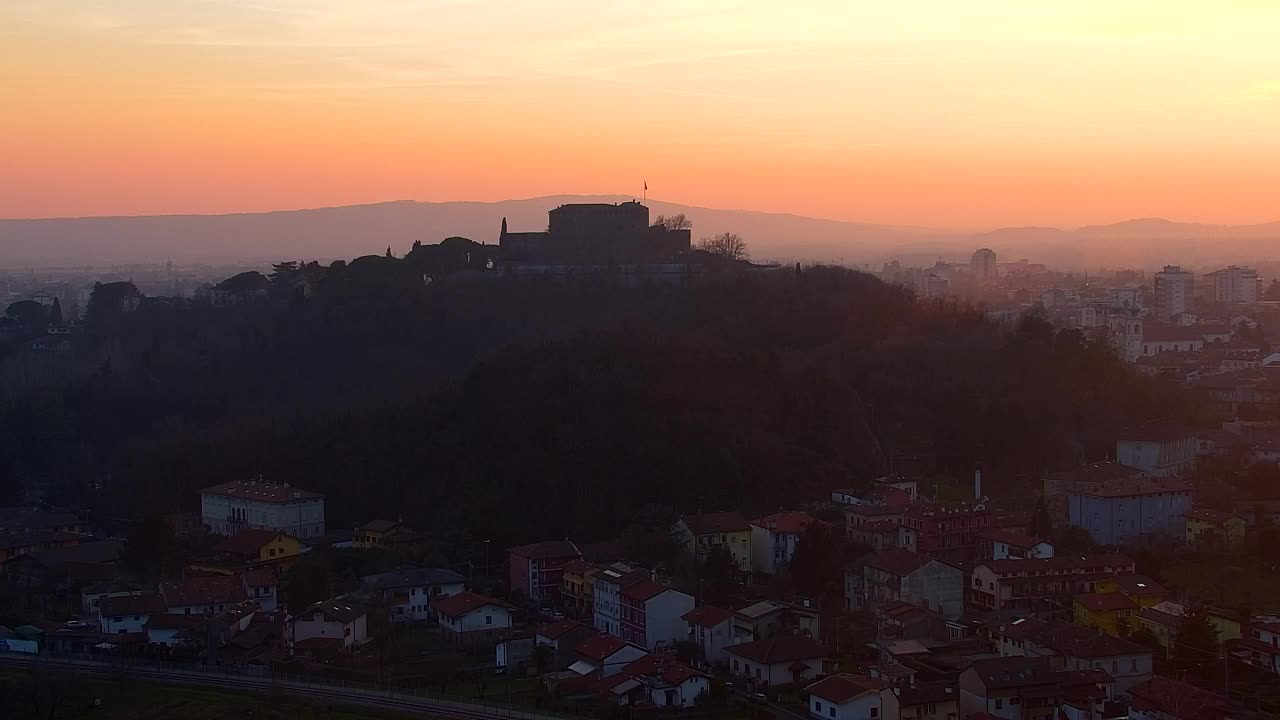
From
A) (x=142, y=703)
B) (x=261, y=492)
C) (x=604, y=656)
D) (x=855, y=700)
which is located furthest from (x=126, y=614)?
(x=855, y=700)

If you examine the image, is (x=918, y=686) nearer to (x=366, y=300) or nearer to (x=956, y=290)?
(x=366, y=300)

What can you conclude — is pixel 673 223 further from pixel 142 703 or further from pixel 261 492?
pixel 142 703

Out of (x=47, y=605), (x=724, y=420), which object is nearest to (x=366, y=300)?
(x=724, y=420)

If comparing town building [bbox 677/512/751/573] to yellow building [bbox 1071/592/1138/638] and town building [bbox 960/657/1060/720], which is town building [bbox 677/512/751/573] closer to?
yellow building [bbox 1071/592/1138/638]

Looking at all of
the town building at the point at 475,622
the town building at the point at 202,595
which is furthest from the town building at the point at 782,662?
the town building at the point at 202,595

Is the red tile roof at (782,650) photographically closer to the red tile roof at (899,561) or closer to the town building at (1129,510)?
the red tile roof at (899,561)

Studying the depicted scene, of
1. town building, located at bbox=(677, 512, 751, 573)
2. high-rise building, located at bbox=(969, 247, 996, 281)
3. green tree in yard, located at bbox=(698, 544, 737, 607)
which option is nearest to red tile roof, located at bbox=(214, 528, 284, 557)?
town building, located at bbox=(677, 512, 751, 573)
